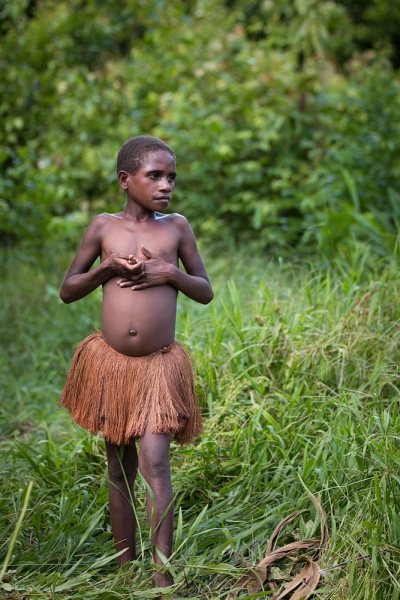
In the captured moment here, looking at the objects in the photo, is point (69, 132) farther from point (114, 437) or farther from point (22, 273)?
point (114, 437)

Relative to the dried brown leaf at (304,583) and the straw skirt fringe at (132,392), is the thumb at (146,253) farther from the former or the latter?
the dried brown leaf at (304,583)

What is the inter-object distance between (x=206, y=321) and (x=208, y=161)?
3.42 meters

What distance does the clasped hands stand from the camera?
2.46 meters

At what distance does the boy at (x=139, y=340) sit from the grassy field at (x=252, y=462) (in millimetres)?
210

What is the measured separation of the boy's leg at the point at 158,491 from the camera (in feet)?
7.91

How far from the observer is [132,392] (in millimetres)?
2533

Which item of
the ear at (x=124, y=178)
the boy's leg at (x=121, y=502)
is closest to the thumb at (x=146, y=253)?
the ear at (x=124, y=178)

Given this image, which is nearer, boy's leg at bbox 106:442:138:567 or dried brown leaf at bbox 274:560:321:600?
dried brown leaf at bbox 274:560:321:600

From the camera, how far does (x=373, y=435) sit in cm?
270

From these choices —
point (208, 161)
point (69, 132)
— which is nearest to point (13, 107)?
point (69, 132)

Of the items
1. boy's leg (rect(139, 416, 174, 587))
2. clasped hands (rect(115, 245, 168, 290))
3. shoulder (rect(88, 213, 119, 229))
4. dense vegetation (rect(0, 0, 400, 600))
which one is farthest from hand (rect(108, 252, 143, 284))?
dense vegetation (rect(0, 0, 400, 600))

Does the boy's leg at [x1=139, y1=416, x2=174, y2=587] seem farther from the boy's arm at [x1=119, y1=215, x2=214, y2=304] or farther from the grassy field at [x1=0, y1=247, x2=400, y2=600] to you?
the boy's arm at [x1=119, y1=215, x2=214, y2=304]

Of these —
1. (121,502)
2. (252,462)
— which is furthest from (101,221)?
(252,462)

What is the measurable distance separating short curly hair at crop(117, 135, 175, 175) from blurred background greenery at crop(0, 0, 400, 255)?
2891 mm
